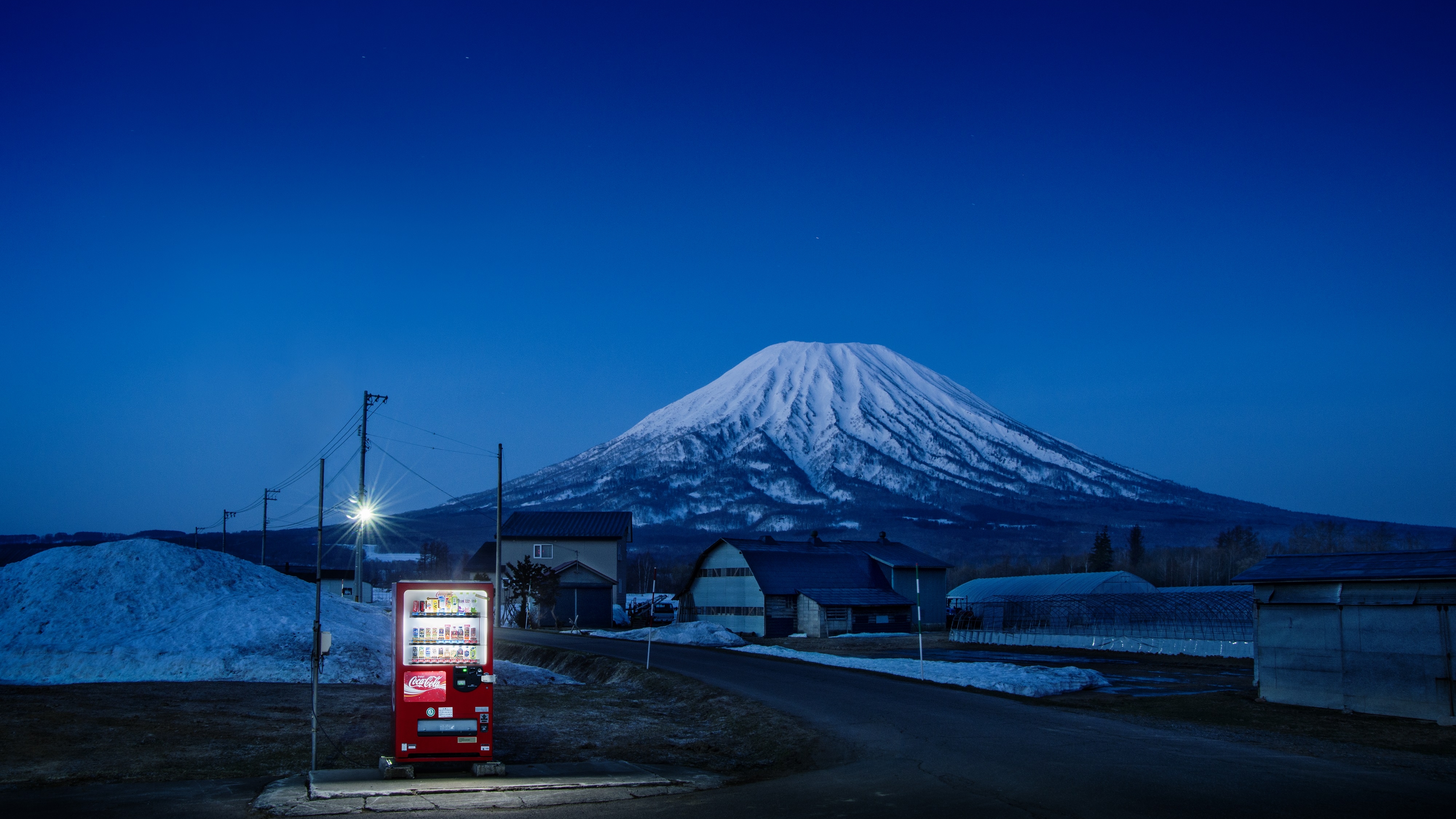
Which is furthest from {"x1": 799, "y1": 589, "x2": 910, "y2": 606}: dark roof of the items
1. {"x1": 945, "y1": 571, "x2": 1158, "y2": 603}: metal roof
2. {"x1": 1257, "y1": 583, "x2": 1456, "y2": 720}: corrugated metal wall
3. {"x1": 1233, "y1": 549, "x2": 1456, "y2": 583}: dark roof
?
{"x1": 1257, "y1": 583, "x2": 1456, "y2": 720}: corrugated metal wall

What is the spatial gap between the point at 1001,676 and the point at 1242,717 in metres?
6.83

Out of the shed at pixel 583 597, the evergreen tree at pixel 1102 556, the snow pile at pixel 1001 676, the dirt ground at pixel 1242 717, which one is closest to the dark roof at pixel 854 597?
the shed at pixel 583 597

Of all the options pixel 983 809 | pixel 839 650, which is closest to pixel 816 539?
pixel 839 650

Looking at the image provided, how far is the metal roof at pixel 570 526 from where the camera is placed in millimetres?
82438

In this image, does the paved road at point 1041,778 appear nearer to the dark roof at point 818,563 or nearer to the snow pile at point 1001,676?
the snow pile at point 1001,676

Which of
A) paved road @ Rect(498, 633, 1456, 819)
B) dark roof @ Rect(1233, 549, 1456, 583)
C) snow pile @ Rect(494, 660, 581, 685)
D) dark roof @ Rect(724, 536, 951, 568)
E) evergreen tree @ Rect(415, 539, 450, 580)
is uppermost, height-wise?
dark roof @ Rect(1233, 549, 1456, 583)

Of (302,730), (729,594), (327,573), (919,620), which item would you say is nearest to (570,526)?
(729,594)

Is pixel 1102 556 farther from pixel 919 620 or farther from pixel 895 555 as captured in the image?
pixel 919 620

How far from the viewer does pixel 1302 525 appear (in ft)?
540

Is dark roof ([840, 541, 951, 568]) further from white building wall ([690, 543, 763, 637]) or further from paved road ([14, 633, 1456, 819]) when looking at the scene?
paved road ([14, 633, 1456, 819])

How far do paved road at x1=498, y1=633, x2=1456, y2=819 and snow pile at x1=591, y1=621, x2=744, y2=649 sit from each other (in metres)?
30.4

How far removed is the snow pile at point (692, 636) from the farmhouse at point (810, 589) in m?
13.5

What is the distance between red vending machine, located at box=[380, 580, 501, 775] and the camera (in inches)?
577

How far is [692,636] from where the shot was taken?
52844mm
